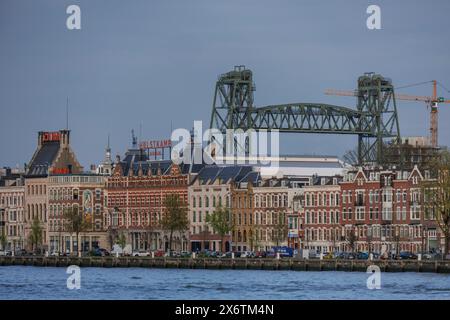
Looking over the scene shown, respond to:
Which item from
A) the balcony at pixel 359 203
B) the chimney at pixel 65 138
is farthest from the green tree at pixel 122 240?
the balcony at pixel 359 203

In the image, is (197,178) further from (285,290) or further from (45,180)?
(285,290)

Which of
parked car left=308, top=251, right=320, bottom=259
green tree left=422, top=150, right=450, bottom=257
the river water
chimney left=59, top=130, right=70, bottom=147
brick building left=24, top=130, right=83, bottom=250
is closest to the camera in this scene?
the river water

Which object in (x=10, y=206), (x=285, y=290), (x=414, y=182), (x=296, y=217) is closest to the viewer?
(x=285, y=290)

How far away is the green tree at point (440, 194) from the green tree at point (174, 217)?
30.4 meters

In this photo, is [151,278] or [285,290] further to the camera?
[151,278]

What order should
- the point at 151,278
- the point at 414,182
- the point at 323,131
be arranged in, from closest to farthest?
the point at 151,278 < the point at 414,182 < the point at 323,131

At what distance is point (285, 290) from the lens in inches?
3664

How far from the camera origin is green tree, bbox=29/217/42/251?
17362 centimetres

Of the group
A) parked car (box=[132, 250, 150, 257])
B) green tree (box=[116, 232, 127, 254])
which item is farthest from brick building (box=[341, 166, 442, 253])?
green tree (box=[116, 232, 127, 254])

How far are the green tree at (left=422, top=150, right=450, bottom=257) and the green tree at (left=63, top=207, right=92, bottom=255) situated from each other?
46683 millimetres

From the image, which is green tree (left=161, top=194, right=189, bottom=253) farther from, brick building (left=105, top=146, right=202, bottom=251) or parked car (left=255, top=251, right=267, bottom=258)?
parked car (left=255, top=251, right=267, bottom=258)
